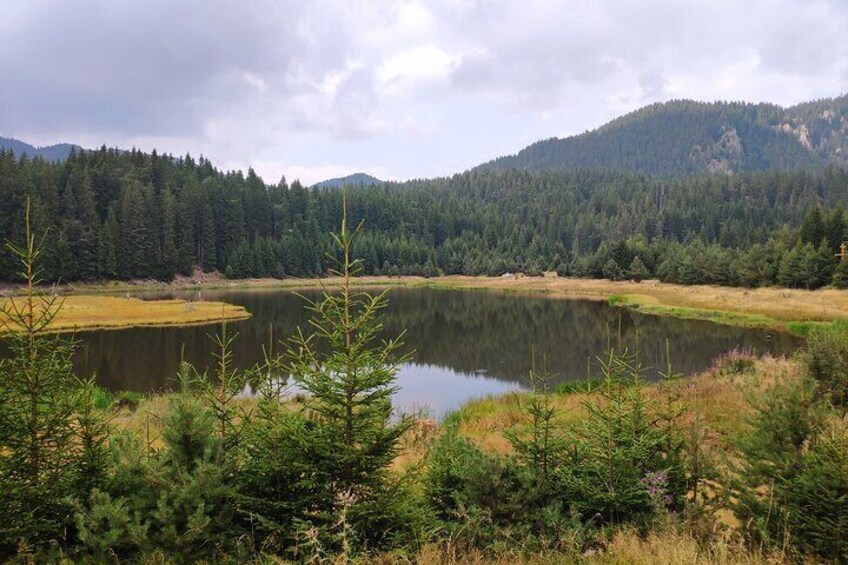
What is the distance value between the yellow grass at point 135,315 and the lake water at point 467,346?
9.68 feet

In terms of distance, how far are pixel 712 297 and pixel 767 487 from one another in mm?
60239

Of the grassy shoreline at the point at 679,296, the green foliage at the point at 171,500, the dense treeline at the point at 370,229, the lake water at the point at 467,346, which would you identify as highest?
the dense treeline at the point at 370,229

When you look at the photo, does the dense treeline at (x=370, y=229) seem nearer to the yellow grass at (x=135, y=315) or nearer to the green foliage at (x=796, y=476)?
the yellow grass at (x=135, y=315)

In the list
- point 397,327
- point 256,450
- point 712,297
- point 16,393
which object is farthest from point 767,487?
point 712,297

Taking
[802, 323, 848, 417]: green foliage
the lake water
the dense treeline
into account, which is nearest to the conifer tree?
the lake water

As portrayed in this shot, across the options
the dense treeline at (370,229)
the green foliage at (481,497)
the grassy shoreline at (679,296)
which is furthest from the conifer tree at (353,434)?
the dense treeline at (370,229)

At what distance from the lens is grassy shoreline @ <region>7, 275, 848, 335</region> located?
42500 millimetres

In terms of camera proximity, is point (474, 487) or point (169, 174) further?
point (169, 174)

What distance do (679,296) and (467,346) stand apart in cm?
3756

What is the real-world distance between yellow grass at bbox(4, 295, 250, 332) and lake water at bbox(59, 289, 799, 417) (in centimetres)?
295

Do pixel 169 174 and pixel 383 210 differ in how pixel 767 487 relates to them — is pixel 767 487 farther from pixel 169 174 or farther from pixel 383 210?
pixel 383 210

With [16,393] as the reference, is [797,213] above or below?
above

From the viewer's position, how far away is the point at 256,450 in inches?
255

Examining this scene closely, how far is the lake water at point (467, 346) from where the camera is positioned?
87.2ft
